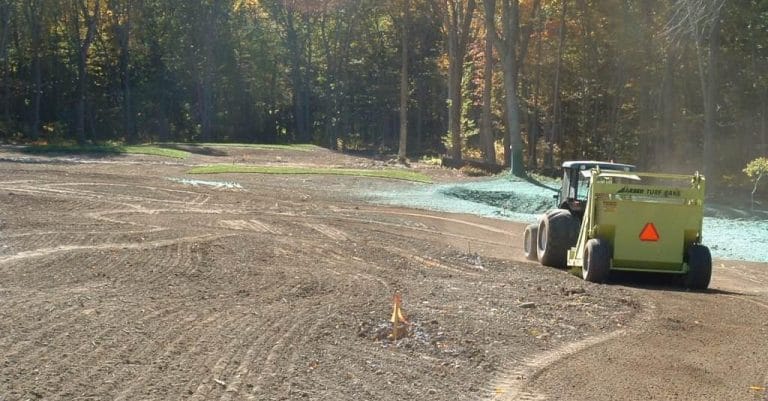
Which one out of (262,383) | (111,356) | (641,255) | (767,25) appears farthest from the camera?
(767,25)

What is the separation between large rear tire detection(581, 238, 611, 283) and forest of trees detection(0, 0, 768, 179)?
13.9m

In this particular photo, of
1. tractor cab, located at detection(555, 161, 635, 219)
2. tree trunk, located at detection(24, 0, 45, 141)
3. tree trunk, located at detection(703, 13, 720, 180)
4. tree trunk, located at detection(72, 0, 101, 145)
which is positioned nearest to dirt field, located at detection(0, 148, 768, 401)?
tractor cab, located at detection(555, 161, 635, 219)

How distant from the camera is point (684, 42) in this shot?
136 ft

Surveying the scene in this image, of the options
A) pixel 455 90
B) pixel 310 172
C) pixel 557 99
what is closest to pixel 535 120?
pixel 557 99

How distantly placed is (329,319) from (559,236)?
25.6 feet

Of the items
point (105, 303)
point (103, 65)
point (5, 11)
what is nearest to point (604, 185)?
point (105, 303)

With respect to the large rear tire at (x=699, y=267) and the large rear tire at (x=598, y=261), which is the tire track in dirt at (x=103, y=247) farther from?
the large rear tire at (x=699, y=267)

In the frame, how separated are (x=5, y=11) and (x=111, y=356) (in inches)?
1999

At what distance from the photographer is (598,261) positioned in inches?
630

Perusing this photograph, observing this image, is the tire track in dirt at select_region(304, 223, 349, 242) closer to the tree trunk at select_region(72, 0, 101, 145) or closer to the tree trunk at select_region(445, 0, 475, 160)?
the tree trunk at select_region(445, 0, 475, 160)

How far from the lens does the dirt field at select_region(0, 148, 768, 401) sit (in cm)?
886

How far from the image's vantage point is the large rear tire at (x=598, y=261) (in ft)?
52.5

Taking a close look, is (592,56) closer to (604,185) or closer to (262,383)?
(604,185)

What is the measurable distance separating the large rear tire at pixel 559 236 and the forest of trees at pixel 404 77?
39.3 feet
